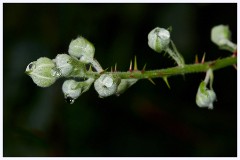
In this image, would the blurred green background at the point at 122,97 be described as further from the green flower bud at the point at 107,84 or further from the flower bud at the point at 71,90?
the green flower bud at the point at 107,84

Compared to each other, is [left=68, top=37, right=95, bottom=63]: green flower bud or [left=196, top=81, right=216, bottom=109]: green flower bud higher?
[left=68, top=37, right=95, bottom=63]: green flower bud

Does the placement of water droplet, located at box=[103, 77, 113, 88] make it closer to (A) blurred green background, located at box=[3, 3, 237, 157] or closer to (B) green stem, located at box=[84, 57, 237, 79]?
(B) green stem, located at box=[84, 57, 237, 79]

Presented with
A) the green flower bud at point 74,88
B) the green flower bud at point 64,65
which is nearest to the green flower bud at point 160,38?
the green flower bud at point 74,88

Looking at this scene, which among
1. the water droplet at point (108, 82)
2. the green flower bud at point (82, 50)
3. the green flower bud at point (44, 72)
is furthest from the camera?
the green flower bud at point (82, 50)

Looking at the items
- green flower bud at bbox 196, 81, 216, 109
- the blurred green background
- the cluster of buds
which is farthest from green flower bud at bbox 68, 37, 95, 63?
the blurred green background

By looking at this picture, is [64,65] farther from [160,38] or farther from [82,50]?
[160,38]

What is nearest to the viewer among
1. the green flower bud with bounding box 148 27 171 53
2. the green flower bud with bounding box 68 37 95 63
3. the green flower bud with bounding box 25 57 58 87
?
the green flower bud with bounding box 25 57 58 87
